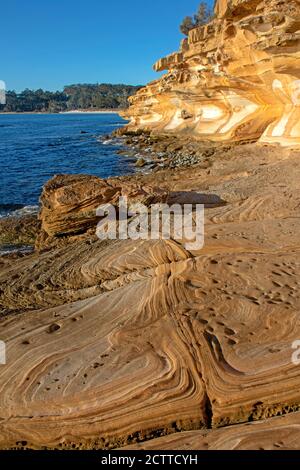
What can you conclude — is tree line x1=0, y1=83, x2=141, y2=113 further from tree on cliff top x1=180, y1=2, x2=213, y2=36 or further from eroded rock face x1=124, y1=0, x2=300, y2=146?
eroded rock face x1=124, y1=0, x2=300, y2=146

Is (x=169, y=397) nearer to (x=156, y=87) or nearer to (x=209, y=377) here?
(x=209, y=377)

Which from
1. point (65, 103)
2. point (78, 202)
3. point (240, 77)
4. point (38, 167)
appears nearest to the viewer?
point (78, 202)

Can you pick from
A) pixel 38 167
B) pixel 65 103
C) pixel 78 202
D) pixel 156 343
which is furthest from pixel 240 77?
pixel 65 103

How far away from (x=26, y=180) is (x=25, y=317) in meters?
14.5

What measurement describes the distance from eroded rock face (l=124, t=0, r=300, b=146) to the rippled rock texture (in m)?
8.27

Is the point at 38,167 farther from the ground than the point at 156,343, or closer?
farther from the ground

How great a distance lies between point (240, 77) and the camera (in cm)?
1598

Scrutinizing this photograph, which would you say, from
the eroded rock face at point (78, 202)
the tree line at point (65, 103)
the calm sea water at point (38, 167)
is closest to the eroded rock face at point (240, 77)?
the calm sea water at point (38, 167)

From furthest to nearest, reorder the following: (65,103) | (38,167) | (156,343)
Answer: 1. (65,103)
2. (38,167)
3. (156,343)

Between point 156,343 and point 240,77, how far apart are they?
Answer: 15.1 m

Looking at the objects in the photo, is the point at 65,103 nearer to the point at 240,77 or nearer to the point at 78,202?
the point at 240,77

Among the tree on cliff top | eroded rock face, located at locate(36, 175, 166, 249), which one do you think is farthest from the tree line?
eroded rock face, located at locate(36, 175, 166, 249)

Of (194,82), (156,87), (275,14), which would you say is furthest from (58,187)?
(156,87)

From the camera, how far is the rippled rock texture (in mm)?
2740
